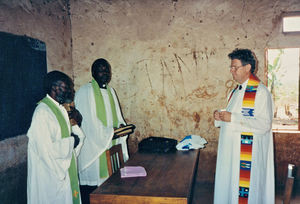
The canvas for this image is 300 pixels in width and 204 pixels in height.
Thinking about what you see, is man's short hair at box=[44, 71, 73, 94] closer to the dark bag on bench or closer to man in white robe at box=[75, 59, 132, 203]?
man in white robe at box=[75, 59, 132, 203]

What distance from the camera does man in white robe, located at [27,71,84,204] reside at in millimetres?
2531

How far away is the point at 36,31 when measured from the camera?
3893 mm

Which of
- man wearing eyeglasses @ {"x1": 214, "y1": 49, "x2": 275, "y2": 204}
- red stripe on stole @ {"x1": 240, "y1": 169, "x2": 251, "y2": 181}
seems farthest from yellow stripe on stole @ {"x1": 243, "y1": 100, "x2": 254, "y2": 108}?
red stripe on stole @ {"x1": 240, "y1": 169, "x2": 251, "y2": 181}

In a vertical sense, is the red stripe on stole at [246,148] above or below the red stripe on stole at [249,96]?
below

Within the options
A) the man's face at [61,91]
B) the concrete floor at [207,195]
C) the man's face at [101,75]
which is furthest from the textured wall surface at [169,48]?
the man's face at [61,91]

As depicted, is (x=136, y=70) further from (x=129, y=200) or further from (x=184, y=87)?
(x=129, y=200)

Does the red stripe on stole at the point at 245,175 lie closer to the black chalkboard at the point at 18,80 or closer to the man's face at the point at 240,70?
the man's face at the point at 240,70

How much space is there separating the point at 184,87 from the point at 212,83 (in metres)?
0.52

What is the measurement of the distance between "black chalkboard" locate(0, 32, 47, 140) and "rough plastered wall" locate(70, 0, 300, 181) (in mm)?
1311

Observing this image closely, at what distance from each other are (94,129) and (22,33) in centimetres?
169

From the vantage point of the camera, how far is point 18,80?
3.47m

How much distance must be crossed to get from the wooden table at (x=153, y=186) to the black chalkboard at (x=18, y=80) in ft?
5.65

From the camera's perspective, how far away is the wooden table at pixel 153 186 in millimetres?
1981

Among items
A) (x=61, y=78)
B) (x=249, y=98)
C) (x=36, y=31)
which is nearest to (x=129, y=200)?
(x=61, y=78)
